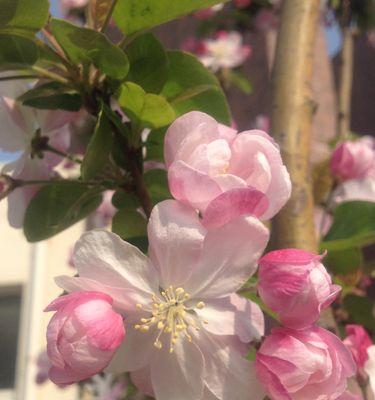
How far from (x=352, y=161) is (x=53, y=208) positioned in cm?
66

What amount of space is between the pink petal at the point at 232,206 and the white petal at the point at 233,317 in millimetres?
76

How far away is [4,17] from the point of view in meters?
0.59

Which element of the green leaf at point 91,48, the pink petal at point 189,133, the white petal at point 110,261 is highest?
the green leaf at point 91,48

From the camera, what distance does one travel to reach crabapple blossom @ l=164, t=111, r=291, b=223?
0.50 metres

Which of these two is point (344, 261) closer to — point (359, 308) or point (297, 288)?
point (359, 308)

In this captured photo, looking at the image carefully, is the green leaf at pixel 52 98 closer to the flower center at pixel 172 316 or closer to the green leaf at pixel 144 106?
the green leaf at pixel 144 106

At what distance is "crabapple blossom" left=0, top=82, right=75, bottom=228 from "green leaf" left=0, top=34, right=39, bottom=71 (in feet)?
0.25

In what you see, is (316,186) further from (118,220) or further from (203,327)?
(203,327)

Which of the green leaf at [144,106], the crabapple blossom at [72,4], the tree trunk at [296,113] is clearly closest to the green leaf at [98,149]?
the green leaf at [144,106]

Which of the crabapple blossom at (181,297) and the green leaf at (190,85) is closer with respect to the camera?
the crabapple blossom at (181,297)

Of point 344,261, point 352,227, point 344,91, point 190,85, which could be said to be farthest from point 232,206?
point 344,91

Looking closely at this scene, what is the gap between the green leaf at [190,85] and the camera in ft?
2.26

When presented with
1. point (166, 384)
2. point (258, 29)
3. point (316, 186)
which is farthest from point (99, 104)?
point (258, 29)

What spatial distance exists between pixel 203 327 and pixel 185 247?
71 mm
